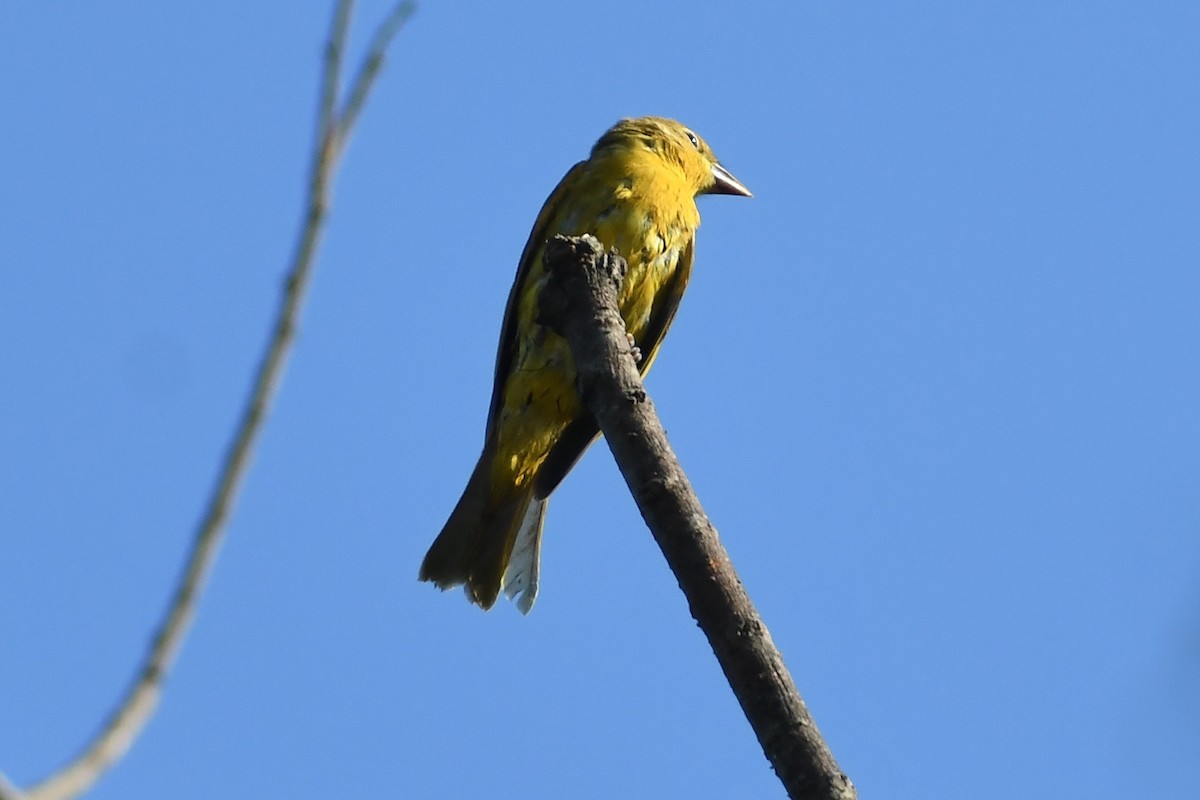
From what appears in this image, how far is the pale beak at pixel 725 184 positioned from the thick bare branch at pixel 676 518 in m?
3.28

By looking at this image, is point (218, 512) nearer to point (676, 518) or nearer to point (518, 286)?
point (676, 518)

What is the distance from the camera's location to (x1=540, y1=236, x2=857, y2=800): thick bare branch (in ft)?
10.2

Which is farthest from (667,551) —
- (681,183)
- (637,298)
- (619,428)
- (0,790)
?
(681,183)

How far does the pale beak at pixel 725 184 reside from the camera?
806cm

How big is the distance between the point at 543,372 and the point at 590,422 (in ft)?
1.03

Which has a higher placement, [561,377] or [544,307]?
[561,377]

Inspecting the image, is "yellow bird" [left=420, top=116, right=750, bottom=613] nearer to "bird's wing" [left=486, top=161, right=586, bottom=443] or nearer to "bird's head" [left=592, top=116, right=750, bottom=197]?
"bird's wing" [left=486, top=161, right=586, bottom=443]

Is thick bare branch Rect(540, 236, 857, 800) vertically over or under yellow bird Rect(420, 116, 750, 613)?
under

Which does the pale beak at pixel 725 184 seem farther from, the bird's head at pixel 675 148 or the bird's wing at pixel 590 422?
the bird's wing at pixel 590 422

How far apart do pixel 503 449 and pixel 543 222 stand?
115 centimetres

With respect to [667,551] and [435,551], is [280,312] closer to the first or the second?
[667,551]

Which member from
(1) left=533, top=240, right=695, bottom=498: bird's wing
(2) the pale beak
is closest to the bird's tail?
(1) left=533, top=240, right=695, bottom=498: bird's wing

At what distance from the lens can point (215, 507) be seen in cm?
144

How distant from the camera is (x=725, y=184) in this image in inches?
320
